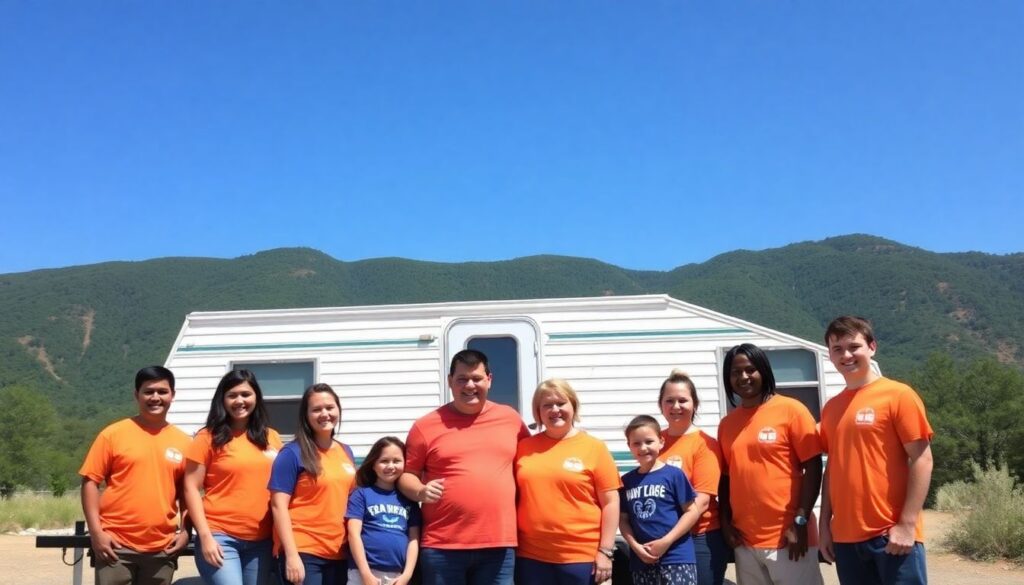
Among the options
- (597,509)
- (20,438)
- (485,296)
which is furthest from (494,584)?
(485,296)

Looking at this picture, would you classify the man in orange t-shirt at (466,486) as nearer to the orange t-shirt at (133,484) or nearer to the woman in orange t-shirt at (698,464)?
the woman in orange t-shirt at (698,464)

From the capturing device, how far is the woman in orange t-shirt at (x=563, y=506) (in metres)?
4.03

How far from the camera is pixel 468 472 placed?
410cm

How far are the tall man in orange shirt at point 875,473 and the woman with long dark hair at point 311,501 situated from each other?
2360mm

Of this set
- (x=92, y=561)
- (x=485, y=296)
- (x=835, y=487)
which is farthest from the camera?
(x=485, y=296)

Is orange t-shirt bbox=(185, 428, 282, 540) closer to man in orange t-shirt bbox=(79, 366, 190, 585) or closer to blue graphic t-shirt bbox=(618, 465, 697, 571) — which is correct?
man in orange t-shirt bbox=(79, 366, 190, 585)

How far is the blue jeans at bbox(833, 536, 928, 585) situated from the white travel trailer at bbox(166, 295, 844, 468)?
288cm

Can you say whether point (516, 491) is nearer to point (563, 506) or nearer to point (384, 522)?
point (563, 506)

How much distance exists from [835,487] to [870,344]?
693 millimetres

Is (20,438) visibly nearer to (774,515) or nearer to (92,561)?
(92,561)

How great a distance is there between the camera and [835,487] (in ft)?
12.9

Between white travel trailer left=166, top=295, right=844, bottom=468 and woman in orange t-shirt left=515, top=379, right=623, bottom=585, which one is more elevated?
white travel trailer left=166, top=295, right=844, bottom=468

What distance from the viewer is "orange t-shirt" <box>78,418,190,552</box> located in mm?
4398

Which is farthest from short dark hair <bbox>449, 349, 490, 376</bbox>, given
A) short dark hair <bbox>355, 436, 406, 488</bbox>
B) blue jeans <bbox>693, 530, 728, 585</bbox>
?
blue jeans <bbox>693, 530, 728, 585</bbox>
